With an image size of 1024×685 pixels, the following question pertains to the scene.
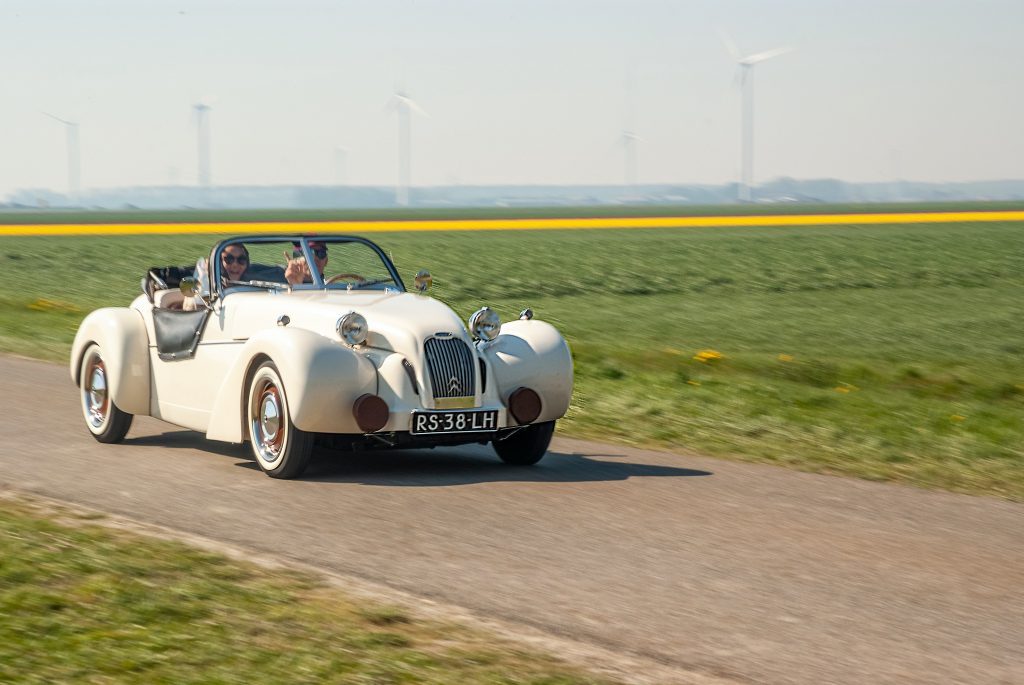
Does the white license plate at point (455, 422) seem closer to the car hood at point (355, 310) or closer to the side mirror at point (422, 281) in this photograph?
the car hood at point (355, 310)

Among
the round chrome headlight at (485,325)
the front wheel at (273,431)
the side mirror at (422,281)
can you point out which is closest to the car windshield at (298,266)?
the side mirror at (422,281)

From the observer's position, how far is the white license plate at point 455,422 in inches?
378

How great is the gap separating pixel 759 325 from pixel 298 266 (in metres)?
16.8

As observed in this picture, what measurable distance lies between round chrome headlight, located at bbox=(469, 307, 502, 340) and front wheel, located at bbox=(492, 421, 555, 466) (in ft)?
2.29

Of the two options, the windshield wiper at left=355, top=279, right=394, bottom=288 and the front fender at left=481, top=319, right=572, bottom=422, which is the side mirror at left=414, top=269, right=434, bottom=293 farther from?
the front fender at left=481, top=319, right=572, bottom=422

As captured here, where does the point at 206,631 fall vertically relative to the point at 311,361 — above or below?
below

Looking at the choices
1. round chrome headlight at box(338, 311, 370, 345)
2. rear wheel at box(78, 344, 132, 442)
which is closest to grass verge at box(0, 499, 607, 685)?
round chrome headlight at box(338, 311, 370, 345)

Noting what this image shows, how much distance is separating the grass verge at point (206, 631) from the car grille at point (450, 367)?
9.08 ft

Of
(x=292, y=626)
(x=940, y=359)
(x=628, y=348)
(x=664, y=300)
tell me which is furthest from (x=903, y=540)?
(x=664, y=300)

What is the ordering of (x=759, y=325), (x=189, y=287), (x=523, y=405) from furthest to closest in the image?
1. (x=759, y=325)
2. (x=189, y=287)
3. (x=523, y=405)

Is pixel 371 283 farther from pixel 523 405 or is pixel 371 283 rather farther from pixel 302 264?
pixel 523 405

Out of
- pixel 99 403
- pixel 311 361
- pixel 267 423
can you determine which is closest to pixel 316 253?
pixel 267 423

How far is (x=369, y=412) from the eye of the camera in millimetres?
9438

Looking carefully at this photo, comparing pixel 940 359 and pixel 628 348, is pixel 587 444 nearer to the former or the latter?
pixel 628 348
